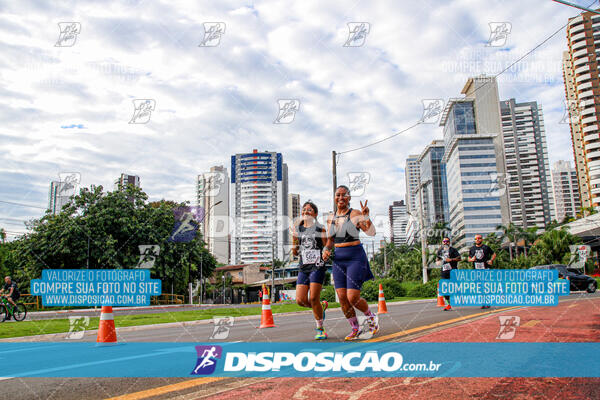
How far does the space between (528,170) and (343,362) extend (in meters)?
214

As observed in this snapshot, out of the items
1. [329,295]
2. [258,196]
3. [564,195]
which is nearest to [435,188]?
[564,195]

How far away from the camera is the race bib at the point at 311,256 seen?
5594mm

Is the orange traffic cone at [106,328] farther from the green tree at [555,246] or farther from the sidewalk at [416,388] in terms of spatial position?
the green tree at [555,246]

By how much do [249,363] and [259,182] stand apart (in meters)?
187

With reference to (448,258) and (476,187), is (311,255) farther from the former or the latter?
(476,187)

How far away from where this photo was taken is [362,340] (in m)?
5.11

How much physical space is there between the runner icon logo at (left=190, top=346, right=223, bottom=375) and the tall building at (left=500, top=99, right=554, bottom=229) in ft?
655

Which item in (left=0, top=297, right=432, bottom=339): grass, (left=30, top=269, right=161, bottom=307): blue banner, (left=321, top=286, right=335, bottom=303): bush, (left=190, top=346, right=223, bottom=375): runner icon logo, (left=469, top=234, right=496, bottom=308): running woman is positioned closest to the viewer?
(left=190, top=346, right=223, bottom=375): runner icon logo

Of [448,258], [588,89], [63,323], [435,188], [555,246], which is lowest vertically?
[63,323]

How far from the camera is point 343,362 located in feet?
12.2

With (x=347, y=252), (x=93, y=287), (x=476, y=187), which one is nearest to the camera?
(x=347, y=252)

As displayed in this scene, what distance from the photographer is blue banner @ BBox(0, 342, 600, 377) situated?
3.34 m

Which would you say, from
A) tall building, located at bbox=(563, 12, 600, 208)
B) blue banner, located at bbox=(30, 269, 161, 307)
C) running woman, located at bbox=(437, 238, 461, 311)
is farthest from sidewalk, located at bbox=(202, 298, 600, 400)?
tall building, located at bbox=(563, 12, 600, 208)

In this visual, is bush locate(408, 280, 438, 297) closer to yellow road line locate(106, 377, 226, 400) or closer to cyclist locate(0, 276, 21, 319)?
cyclist locate(0, 276, 21, 319)
